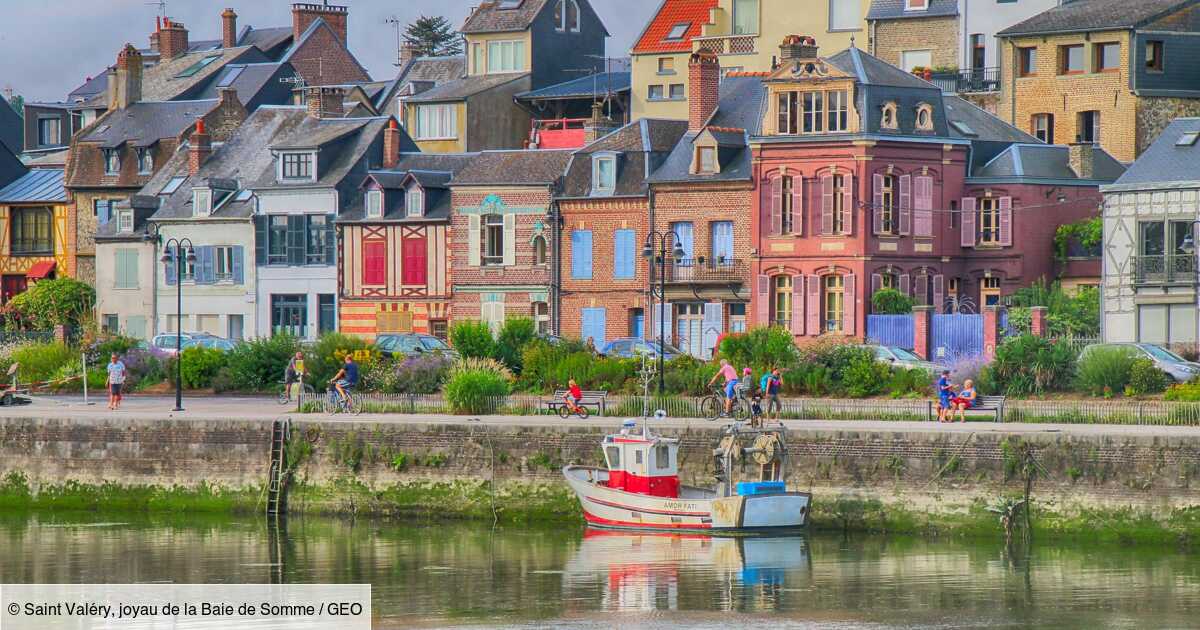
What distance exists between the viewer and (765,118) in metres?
57.0

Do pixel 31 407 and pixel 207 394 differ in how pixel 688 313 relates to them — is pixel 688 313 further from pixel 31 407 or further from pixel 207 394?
pixel 31 407

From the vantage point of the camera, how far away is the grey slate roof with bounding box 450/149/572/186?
201 feet

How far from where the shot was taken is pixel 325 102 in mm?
68625

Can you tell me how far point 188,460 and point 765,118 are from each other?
72.9 feet

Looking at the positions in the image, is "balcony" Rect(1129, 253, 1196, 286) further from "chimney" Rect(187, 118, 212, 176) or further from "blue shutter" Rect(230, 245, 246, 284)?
"chimney" Rect(187, 118, 212, 176)

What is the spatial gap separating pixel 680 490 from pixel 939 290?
72.4 ft

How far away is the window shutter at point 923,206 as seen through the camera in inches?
2228

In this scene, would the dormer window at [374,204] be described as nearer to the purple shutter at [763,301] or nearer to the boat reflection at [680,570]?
the purple shutter at [763,301]

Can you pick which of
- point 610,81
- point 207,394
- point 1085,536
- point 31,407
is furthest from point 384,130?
point 1085,536

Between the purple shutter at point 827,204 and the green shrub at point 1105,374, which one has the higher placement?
the purple shutter at point 827,204

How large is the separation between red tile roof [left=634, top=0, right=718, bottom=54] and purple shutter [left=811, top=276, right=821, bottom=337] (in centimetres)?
1896

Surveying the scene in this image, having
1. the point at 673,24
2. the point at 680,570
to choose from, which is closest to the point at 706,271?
the point at 673,24

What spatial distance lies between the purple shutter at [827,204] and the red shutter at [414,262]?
43.7 feet
